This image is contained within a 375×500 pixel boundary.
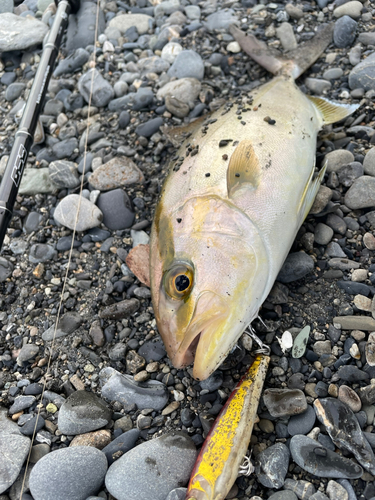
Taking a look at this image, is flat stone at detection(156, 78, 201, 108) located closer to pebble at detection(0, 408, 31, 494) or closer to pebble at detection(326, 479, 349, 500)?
pebble at detection(0, 408, 31, 494)

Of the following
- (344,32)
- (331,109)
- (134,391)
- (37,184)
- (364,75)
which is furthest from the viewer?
(344,32)

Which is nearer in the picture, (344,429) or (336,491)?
(336,491)

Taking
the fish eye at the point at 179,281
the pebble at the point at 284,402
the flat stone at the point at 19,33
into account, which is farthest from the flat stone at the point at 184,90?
the pebble at the point at 284,402

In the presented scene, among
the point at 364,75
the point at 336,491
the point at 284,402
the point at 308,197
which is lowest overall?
the point at 336,491

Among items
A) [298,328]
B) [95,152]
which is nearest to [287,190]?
[298,328]

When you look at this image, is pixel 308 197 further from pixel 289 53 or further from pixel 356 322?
pixel 289 53

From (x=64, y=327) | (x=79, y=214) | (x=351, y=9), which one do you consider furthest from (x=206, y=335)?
(x=351, y=9)

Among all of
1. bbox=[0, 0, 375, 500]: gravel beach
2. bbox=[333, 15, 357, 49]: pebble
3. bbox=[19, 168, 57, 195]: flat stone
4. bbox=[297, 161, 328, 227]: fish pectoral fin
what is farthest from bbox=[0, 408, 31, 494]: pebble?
bbox=[333, 15, 357, 49]: pebble
